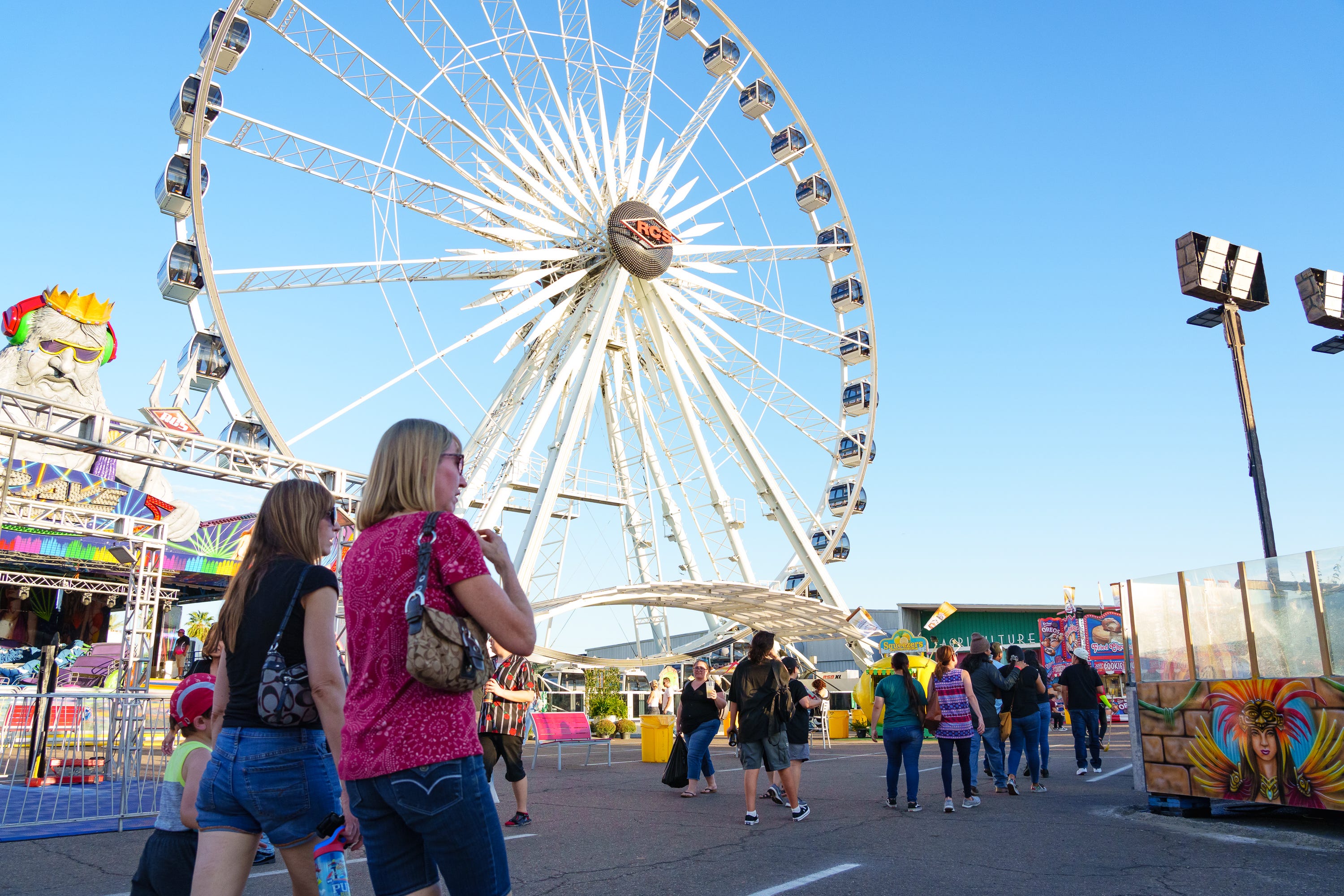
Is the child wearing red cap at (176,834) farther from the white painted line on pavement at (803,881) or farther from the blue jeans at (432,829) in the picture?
the white painted line on pavement at (803,881)

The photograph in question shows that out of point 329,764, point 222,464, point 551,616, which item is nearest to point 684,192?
point 551,616

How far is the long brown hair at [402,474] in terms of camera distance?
246cm

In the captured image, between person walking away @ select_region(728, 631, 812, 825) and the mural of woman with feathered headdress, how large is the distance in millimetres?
3234

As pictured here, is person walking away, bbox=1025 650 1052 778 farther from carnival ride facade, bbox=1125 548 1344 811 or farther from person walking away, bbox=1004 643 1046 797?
carnival ride facade, bbox=1125 548 1344 811

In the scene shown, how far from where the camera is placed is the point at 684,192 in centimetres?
2430

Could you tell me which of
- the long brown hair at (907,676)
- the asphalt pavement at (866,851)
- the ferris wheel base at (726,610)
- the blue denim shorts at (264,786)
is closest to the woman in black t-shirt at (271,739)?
the blue denim shorts at (264,786)

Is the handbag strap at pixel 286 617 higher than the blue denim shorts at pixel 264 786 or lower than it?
higher

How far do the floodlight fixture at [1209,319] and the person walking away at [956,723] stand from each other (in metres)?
7.26

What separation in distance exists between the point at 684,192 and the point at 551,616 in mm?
11250

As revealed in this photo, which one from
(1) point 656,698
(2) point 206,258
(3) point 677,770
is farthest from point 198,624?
(3) point 677,770

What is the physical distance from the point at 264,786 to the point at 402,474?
1078 millimetres

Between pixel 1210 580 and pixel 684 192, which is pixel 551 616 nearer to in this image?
pixel 684 192

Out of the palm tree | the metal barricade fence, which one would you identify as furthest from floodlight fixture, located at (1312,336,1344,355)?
A: the palm tree

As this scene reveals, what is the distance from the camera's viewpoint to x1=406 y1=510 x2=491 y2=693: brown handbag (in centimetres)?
213
